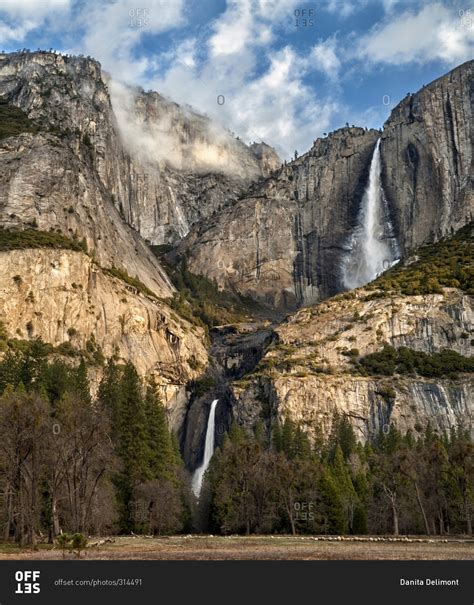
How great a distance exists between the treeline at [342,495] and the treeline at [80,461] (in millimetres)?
6736

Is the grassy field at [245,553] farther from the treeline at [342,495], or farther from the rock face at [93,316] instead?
the rock face at [93,316]

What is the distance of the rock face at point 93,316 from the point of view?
436ft

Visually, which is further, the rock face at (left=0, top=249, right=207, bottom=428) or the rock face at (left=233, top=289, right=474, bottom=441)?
the rock face at (left=0, top=249, right=207, bottom=428)

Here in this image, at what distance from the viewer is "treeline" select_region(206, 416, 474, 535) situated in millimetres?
72500

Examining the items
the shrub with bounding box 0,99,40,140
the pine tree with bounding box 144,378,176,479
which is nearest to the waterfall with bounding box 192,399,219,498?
the pine tree with bounding box 144,378,176,479

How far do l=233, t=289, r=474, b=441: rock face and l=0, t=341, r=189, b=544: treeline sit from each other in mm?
28956

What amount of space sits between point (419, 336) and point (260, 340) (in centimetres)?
4608

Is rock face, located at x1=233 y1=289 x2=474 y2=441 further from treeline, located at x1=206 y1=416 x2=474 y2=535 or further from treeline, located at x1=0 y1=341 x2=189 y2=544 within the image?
treeline, located at x1=206 y1=416 x2=474 y2=535

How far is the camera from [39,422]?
5294 centimetres

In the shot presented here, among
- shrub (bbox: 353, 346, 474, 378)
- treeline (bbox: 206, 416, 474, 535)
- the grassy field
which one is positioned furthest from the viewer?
shrub (bbox: 353, 346, 474, 378)

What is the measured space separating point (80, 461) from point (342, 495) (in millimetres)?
30330
